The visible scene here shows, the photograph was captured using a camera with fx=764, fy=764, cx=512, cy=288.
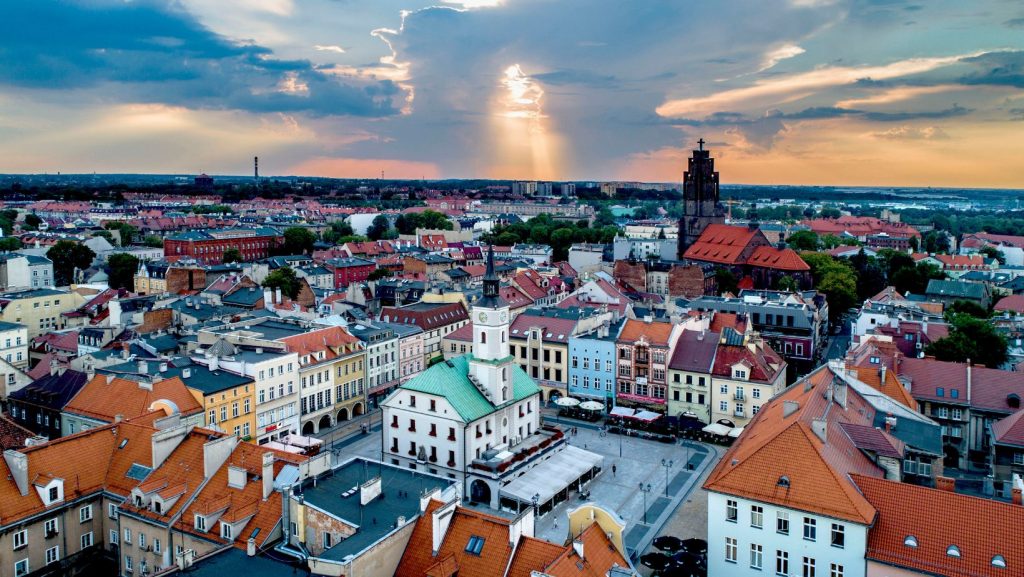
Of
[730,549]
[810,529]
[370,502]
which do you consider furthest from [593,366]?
[370,502]

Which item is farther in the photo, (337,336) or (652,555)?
(337,336)

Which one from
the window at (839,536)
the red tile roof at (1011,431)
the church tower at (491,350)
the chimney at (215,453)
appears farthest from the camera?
the church tower at (491,350)

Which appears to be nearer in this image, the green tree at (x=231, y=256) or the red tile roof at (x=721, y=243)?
the red tile roof at (x=721, y=243)

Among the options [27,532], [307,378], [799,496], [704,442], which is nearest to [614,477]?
[704,442]

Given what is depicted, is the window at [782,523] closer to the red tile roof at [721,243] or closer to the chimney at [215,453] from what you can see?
the chimney at [215,453]

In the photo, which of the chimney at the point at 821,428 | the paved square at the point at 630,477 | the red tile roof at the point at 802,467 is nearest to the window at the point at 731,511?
the red tile roof at the point at 802,467

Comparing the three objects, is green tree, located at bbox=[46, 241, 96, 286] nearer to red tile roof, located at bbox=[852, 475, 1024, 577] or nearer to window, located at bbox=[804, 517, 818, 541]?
window, located at bbox=[804, 517, 818, 541]

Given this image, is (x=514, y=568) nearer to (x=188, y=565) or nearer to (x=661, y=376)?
(x=188, y=565)
